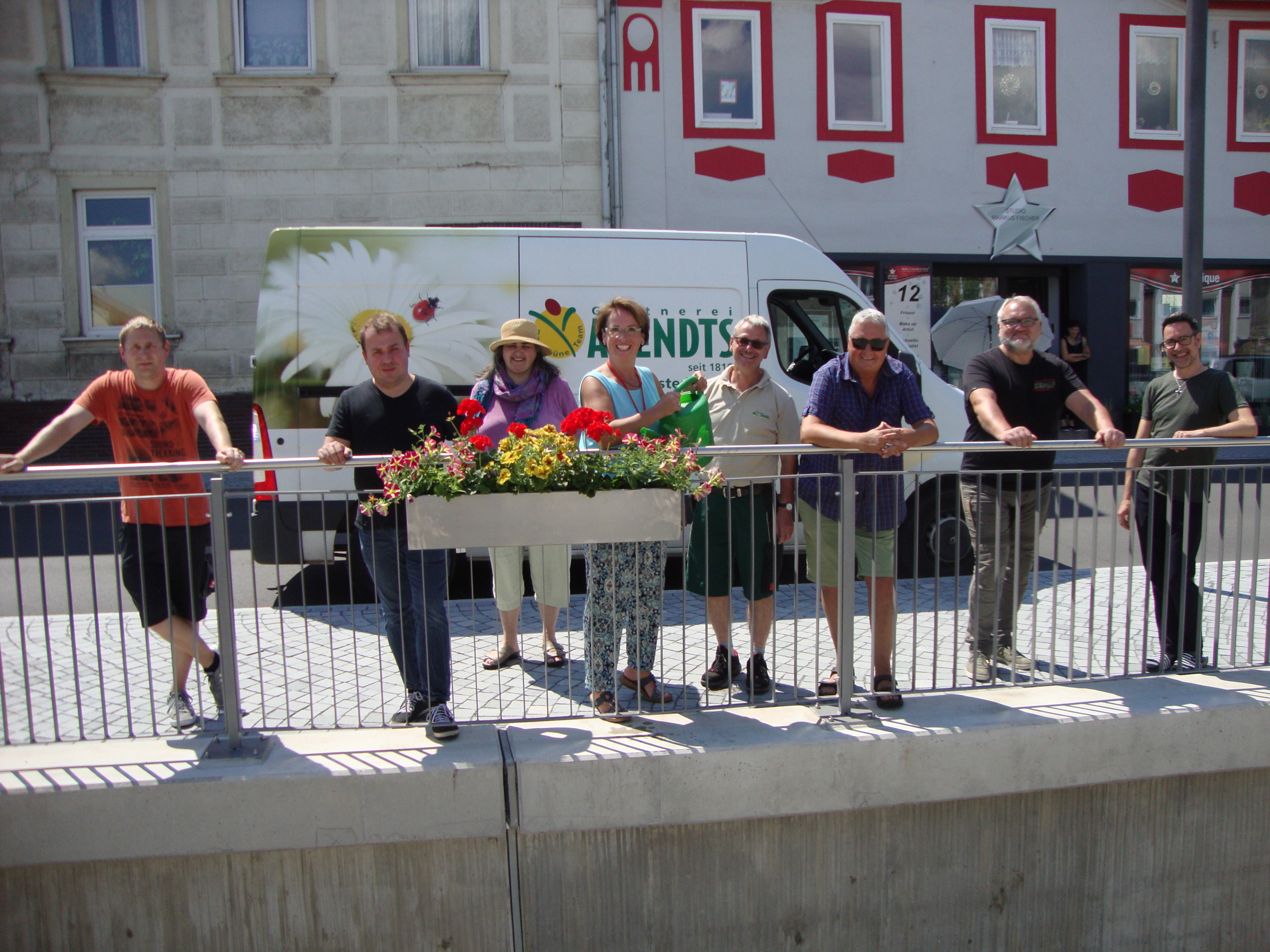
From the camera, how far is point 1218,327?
1522 cm

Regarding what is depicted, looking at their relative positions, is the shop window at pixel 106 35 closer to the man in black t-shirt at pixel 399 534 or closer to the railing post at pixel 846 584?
the man in black t-shirt at pixel 399 534

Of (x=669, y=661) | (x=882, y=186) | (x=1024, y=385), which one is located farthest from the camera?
(x=882, y=186)

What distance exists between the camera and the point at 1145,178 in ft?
47.5

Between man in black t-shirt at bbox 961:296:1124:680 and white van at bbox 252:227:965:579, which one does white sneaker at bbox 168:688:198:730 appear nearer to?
white van at bbox 252:227:965:579

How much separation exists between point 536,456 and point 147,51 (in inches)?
503

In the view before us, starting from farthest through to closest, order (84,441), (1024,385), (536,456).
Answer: (84,441)
(1024,385)
(536,456)

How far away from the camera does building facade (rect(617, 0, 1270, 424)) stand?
13.4m

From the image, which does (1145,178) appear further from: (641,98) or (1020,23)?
(641,98)

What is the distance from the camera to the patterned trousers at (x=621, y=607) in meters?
3.56

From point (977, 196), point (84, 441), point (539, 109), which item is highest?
point (539, 109)

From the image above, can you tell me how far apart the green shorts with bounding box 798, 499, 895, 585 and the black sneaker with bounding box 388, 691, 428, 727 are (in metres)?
1.59

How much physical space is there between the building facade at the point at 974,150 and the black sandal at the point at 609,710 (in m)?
10.6

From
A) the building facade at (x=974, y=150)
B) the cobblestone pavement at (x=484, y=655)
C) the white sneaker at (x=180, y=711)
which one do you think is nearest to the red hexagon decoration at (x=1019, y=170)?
the building facade at (x=974, y=150)

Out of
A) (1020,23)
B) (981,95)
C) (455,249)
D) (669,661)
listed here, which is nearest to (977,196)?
(981,95)
